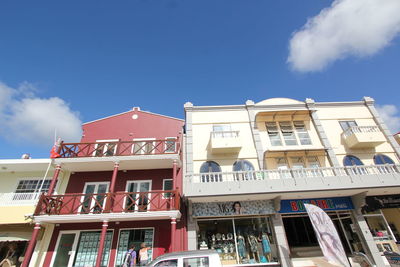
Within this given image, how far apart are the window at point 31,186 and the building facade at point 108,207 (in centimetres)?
109

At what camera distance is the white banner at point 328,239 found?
5965 millimetres

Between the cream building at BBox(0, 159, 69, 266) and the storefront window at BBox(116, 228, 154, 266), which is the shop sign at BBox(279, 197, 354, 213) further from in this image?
the cream building at BBox(0, 159, 69, 266)

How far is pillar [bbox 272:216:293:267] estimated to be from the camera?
34.4 feet

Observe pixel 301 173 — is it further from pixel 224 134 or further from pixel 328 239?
pixel 328 239

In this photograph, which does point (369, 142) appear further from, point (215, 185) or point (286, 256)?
point (215, 185)

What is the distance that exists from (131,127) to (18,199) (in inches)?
326

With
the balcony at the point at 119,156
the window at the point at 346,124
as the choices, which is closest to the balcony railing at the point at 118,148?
the balcony at the point at 119,156

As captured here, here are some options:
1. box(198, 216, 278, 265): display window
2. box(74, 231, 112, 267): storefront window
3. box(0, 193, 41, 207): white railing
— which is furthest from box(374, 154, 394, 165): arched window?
box(0, 193, 41, 207): white railing

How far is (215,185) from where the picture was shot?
437 inches

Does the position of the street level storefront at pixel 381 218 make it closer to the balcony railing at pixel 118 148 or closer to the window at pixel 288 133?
the window at pixel 288 133

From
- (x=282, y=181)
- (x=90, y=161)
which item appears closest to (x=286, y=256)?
(x=282, y=181)

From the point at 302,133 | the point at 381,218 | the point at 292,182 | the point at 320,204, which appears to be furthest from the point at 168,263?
the point at 381,218

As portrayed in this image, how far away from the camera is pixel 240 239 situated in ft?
37.6

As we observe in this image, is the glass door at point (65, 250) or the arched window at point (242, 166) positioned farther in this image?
the arched window at point (242, 166)
